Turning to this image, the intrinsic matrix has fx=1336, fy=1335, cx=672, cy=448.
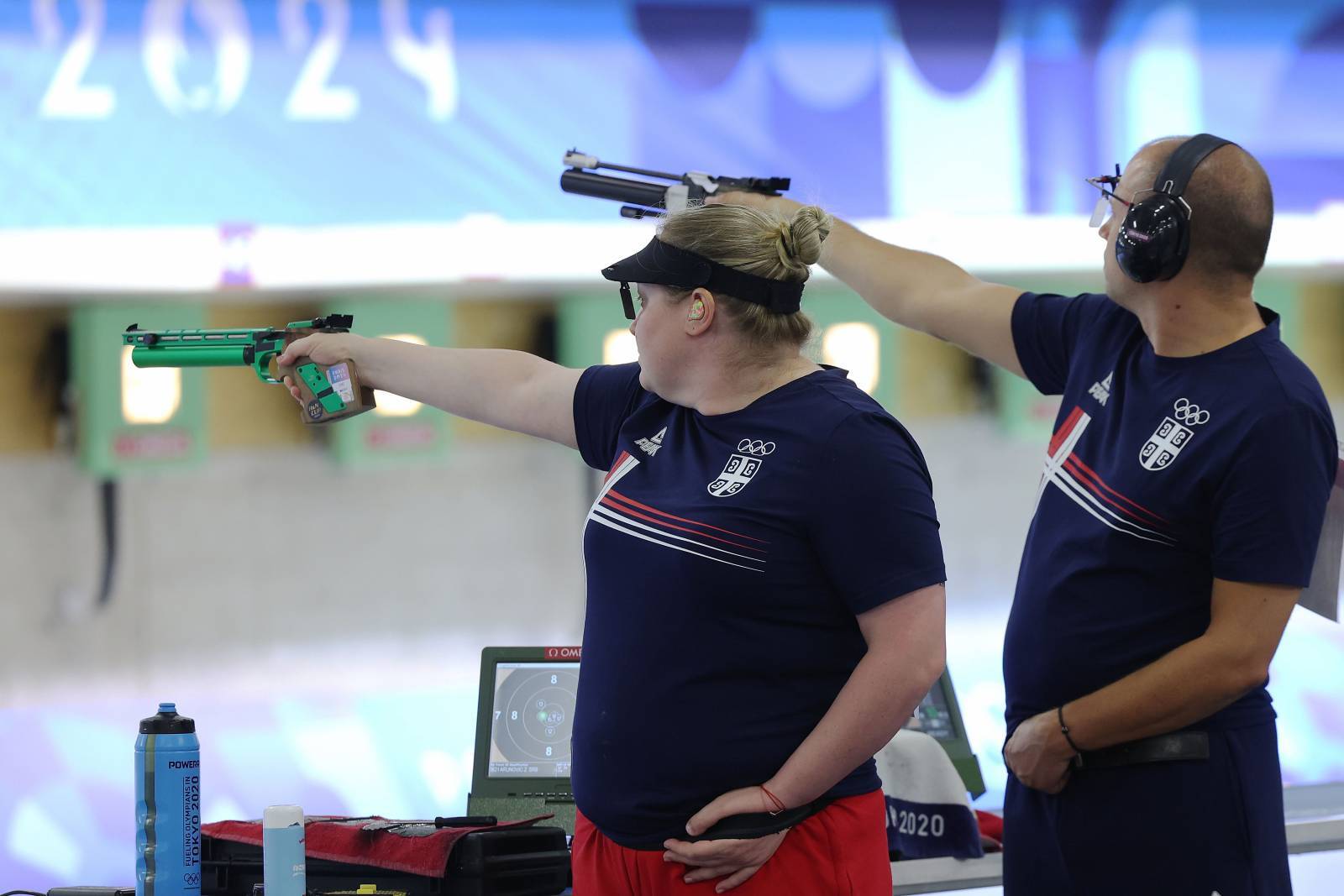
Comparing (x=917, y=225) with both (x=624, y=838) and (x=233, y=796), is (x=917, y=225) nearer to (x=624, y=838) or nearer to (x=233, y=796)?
(x=233, y=796)

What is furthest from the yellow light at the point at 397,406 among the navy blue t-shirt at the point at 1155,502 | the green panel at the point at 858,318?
the navy blue t-shirt at the point at 1155,502

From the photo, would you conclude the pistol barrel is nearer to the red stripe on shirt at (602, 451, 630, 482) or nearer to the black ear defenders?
the red stripe on shirt at (602, 451, 630, 482)

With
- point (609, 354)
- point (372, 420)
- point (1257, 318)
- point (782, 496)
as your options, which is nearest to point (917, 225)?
point (609, 354)

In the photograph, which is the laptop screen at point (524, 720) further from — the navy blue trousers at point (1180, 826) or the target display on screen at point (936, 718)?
the navy blue trousers at point (1180, 826)

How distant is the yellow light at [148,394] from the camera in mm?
2875

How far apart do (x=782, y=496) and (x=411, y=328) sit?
2024mm

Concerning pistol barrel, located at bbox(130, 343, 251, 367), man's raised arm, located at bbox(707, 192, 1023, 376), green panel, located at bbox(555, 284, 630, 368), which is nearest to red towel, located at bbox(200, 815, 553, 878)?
pistol barrel, located at bbox(130, 343, 251, 367)

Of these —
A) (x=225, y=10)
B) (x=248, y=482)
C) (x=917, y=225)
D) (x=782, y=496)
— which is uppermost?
(x=225, y=10)

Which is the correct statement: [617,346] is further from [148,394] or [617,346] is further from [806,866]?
[806,866]

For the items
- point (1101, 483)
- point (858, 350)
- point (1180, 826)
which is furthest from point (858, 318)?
point (1180, 826)

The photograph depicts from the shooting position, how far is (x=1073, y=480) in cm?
140

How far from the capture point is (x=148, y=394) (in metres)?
2.88

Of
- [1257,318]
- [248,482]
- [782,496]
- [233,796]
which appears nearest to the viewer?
[782,496]

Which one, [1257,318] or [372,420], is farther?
[372,420]
